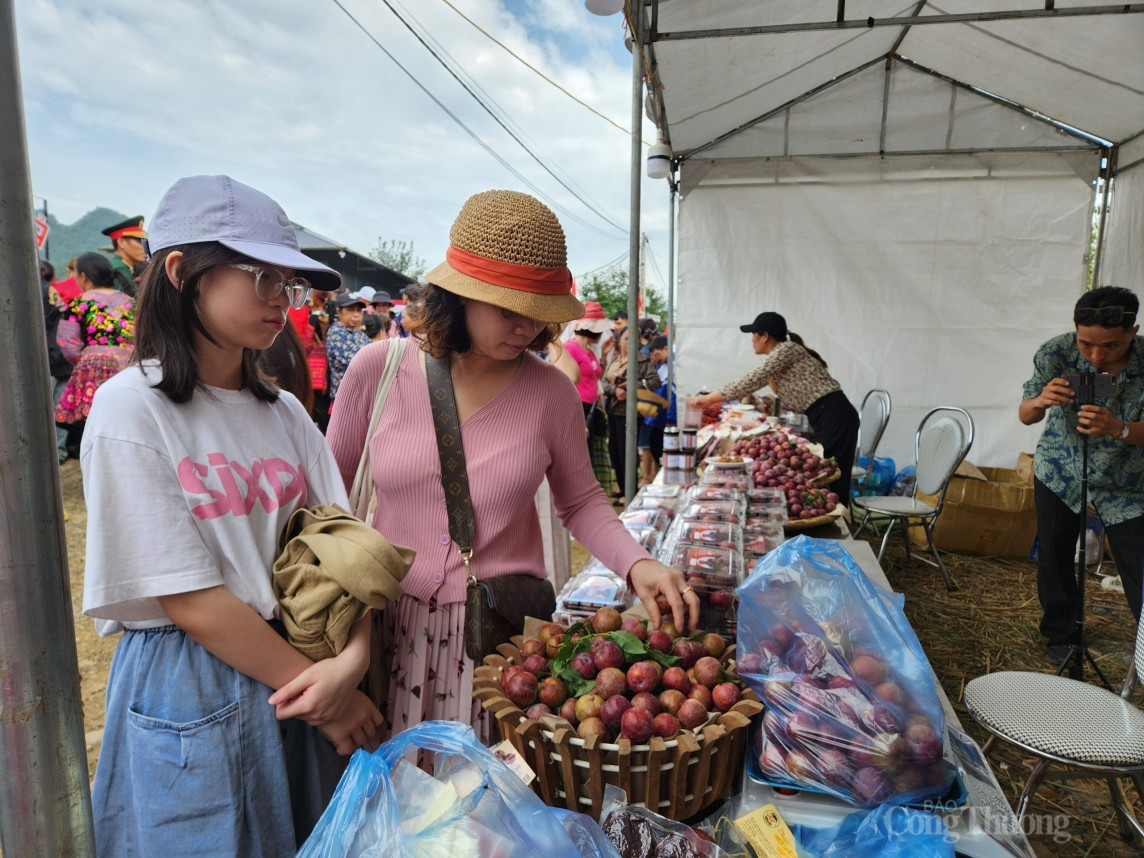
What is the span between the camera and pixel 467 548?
1406 millimetres

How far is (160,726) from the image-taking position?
3.32 feet

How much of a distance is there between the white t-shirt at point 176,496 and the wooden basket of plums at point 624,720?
0.46 metres

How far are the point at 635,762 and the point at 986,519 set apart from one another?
5290mm

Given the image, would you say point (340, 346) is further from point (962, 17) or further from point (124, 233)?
point (962, 17)

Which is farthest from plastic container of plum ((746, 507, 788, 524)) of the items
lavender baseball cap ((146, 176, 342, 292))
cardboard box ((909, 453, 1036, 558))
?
cardboard box ((909, 453, 1036, 558))

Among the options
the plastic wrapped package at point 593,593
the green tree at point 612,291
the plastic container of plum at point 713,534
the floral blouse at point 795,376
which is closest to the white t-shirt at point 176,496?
the plastic wrapped package at point 593,593

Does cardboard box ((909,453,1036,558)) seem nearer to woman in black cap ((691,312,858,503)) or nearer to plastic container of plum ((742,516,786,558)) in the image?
woman in black cap ((691,312,858,503))

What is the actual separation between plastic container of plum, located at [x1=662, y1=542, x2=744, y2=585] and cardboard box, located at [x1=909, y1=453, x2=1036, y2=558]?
440cm

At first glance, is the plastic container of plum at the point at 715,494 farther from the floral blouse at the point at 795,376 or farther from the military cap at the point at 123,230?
the military cap at the point at 123,230

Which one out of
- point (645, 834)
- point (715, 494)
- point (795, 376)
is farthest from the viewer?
point (795, 376)

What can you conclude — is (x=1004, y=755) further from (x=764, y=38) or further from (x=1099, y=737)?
(x=764, y=38)

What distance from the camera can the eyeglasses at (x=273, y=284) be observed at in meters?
1.05

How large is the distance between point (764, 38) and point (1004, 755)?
4508 mm

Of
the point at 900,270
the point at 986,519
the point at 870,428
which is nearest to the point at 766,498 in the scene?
the point at 986,519
